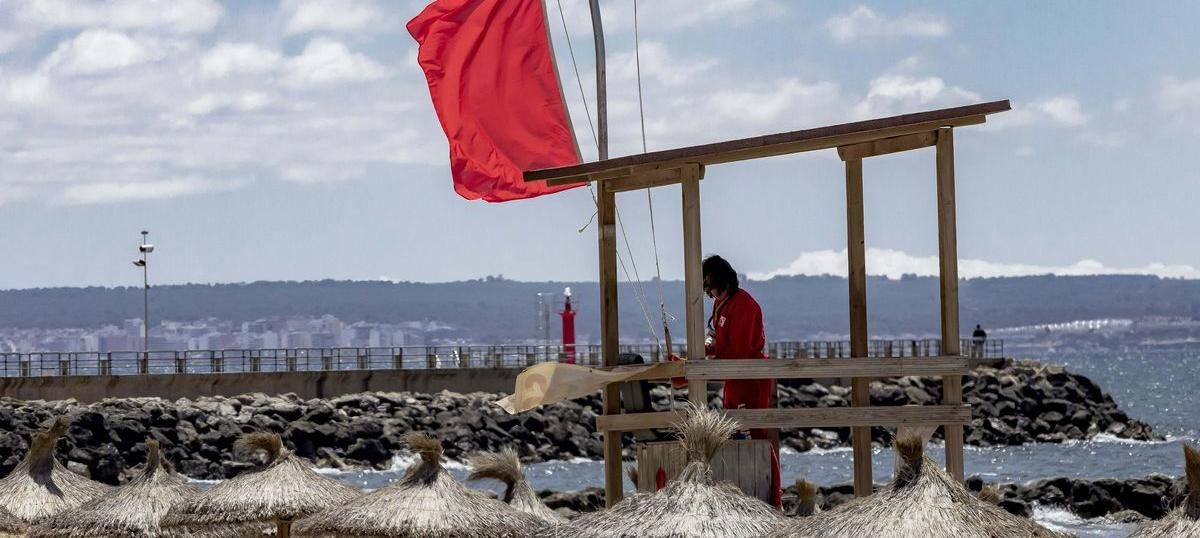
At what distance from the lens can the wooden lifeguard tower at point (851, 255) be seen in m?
9.90

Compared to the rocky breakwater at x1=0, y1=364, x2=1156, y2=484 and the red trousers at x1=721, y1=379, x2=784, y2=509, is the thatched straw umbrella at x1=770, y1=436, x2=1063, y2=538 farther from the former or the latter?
the rocky breakwater at x1=0, y1=364, x2=1156, y2=484

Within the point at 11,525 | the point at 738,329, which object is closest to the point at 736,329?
the point at 738,329


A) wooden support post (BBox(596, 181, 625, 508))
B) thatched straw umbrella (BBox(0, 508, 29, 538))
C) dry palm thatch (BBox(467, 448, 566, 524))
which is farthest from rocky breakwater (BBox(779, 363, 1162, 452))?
wooden support post (BBox(596, 181, 625, 508))

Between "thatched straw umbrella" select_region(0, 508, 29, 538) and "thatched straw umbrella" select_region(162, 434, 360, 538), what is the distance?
1.63 m

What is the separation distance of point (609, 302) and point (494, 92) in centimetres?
257

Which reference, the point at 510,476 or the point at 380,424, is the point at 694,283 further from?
the point at 380,424

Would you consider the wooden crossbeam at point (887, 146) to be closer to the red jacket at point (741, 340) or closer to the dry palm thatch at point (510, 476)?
the red jacket at point (741, 340)

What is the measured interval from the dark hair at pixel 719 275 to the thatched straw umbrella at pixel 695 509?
141cm

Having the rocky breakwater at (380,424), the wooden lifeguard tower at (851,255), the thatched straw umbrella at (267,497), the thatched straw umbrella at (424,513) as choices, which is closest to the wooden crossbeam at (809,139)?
the wooden lifeguard tower at (851,255)

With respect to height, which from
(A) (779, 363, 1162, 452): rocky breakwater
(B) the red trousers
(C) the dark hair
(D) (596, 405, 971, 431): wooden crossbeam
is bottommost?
(A) (779, 363, 1162, 452): rocky breakwater

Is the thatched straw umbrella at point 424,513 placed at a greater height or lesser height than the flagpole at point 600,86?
lesser

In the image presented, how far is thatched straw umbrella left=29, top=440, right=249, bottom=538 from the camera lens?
15359mm

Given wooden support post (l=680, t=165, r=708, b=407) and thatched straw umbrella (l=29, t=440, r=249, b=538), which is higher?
wooden support post (l=680, t=165, r=708, b=407)

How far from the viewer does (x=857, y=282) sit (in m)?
11.1
